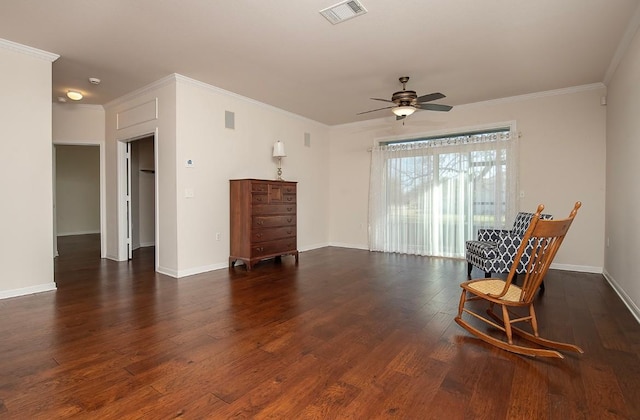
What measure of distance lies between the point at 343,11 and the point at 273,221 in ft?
10.6

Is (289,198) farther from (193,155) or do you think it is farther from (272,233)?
(193,155)

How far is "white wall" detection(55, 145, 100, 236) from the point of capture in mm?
8969

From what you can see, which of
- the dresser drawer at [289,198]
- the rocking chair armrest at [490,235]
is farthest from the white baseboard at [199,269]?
the rocking chair armrest at [490,235]

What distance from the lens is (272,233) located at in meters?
5.28

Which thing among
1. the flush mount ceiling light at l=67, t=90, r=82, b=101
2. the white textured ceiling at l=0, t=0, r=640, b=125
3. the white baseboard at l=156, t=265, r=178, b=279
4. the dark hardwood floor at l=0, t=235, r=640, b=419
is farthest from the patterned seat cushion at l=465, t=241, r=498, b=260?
the flush mount ceiling light at l=67, t=90, r=82, b=101

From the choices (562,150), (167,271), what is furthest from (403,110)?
(167,271)

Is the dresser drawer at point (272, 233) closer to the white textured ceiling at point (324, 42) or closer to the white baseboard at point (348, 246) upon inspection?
the white baseboard at point (348, 246)

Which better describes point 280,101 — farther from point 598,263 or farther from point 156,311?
point 598,263

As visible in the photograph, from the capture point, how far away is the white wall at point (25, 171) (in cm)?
344

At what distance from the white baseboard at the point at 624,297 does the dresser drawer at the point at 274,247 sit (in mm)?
4229

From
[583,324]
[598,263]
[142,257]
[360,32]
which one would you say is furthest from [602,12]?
[142,257]

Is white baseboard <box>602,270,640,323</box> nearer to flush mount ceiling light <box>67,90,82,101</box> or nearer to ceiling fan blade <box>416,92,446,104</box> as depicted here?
ceiling fan blade <box>416,92,446,104</box>

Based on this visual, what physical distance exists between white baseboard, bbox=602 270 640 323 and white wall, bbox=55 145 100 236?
35.6 ft

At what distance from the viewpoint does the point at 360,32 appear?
3.21 meters
